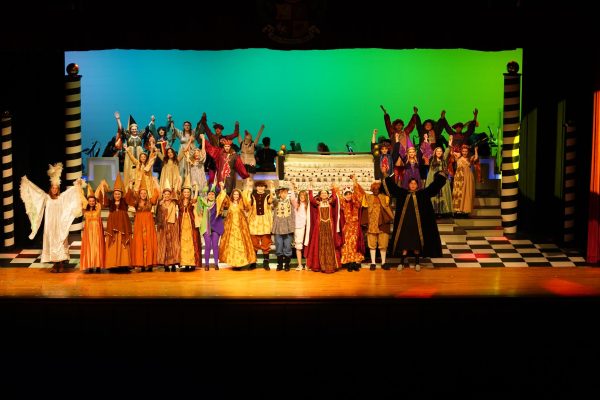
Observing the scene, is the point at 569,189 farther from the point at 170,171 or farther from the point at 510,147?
the point at 170,171

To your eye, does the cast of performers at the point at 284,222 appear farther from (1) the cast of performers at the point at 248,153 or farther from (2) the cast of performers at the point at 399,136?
(1) the cast of performers at the point at 248,153

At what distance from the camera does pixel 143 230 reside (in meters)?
14.0

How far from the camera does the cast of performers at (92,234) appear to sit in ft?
45.7

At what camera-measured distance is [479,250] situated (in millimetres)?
15219

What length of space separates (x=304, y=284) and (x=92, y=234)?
94.2 inches

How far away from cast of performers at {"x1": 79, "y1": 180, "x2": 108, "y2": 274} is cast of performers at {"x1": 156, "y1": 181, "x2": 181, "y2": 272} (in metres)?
0.63

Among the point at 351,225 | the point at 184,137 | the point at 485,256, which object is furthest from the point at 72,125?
the point at 485,256

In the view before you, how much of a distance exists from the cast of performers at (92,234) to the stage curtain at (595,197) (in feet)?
17.9

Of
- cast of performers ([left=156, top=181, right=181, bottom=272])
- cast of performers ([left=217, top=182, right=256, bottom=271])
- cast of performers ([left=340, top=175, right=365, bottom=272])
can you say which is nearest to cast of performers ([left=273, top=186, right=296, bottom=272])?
cast of performers ([left=217, top=182, right=256, bottom=271])

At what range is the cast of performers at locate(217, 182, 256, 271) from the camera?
14.1 metres

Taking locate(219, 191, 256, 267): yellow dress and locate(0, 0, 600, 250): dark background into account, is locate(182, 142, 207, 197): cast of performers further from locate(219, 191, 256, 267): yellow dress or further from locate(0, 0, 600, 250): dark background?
locate(0, 0, 600, 250): dark background
